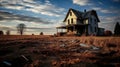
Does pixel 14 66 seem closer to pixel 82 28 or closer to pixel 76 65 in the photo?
pixel 76 65

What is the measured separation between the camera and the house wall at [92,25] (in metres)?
Result: 31.1

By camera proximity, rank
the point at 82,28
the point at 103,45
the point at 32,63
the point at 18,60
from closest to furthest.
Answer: the point at 32,63 < the point at 18,60 < the point at 103,45 < the point at 82,28

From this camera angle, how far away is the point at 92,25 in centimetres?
3183

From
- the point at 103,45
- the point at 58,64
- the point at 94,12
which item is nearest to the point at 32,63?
the point at 58,64

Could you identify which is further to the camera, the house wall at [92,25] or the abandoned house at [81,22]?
the house wall at [92,25]

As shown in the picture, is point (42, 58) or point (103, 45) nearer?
point (42, 58)

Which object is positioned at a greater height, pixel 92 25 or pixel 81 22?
pixel 81 22

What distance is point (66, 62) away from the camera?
702 cm

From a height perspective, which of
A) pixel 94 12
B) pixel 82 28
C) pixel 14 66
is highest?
pixel 94 12

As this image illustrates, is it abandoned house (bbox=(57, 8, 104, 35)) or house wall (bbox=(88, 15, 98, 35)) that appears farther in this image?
house wall (bbox=(88, 15, 98, 35))

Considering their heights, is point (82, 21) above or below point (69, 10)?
below

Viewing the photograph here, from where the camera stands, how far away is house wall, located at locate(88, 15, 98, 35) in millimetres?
31086

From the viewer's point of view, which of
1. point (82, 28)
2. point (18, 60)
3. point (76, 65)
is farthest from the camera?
point (82, 28)

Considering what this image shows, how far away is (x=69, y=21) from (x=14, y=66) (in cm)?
2648
